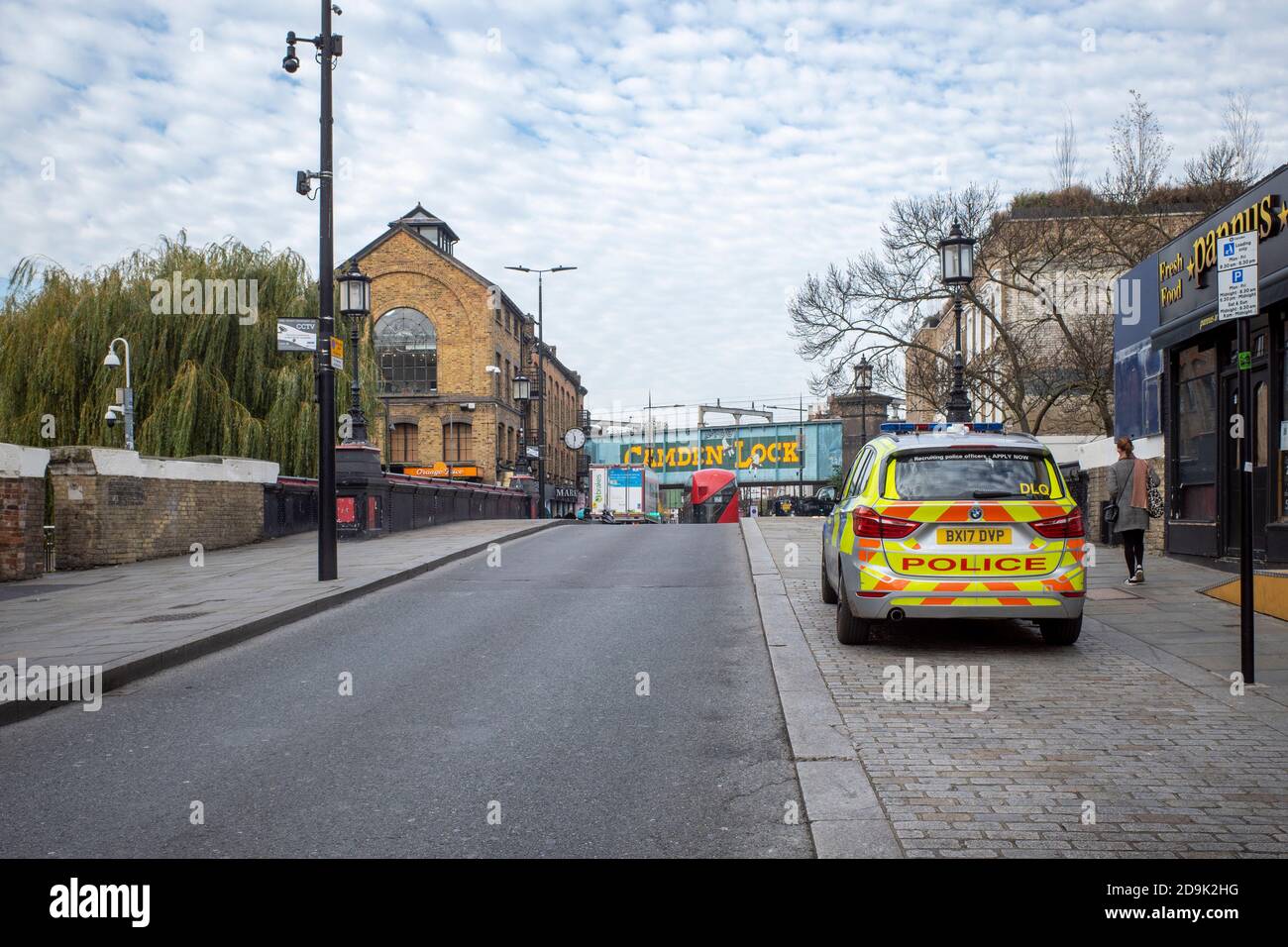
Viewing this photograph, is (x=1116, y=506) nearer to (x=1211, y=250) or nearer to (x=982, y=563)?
(x=1211, y=250)

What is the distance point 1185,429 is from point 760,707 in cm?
1106

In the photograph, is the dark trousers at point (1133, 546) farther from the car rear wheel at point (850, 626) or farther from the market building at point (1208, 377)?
the car rear wheel at point (850, 626)

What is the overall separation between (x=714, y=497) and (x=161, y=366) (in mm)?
30779

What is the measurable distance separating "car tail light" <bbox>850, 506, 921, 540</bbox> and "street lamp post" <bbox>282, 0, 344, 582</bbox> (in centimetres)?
765

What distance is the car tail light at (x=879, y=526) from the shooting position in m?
8.05

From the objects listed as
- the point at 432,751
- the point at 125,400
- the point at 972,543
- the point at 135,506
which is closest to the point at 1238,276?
the point at 972,543

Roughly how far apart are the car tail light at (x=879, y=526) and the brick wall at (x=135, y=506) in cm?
1272

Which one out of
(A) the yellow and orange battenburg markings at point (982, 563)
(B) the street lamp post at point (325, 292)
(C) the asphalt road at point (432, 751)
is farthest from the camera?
(B) the street lamp post at point (325, 292)

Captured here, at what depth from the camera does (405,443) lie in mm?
50656

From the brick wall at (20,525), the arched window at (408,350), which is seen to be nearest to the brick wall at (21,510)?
the brick wall at (20,525)

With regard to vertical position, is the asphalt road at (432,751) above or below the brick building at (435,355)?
below

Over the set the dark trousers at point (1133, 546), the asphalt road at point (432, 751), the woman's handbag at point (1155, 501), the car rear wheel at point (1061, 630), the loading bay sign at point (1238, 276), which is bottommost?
the asphalt road at point (432, 751)

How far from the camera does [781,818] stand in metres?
4.54
